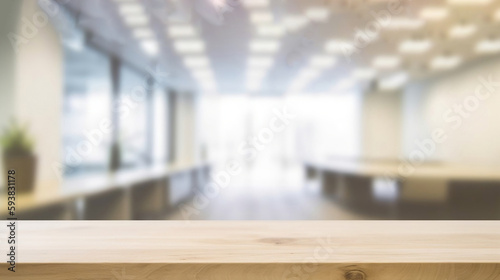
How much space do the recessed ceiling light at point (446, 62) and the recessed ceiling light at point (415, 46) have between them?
5cm

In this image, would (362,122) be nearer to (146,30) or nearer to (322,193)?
(322,193)

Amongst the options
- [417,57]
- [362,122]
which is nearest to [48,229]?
[362,122]

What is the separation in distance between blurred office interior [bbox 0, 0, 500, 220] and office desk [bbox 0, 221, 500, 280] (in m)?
0.38

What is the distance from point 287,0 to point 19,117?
2.74ft

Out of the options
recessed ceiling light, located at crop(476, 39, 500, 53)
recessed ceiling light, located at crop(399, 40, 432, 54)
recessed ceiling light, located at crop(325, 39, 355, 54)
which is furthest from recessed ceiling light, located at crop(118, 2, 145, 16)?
recessed ceiling light, located at crop(476, 39, 500, 53)

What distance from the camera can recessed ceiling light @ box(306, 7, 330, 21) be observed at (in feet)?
3.26

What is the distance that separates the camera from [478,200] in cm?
108

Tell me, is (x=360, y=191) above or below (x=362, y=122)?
below

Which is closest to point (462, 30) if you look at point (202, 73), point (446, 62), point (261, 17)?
point (446, 62)

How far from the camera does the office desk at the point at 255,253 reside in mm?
433

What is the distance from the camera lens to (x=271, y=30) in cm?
101

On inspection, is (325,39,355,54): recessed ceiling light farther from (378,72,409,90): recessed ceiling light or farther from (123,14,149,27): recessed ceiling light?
(123,14,149,27): recessed ceiling light

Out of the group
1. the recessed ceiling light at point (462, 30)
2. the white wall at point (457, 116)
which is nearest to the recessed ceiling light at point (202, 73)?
the white wall at point (457, 116)

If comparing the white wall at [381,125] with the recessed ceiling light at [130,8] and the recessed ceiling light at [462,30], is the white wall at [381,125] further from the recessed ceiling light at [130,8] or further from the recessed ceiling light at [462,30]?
the recessed ceiling light at [130,8]
